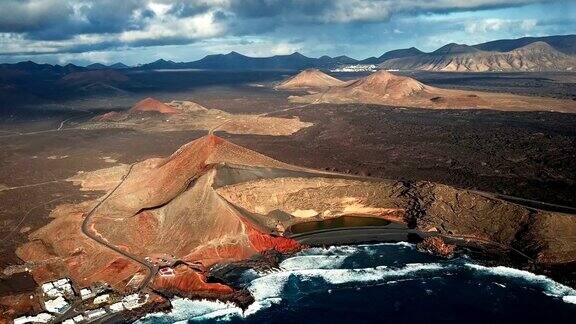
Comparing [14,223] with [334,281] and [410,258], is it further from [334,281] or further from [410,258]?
[410,258]

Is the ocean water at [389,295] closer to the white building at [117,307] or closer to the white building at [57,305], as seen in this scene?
the white building at [117,307]

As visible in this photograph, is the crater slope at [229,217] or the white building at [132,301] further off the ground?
the crater slope at [229,217]

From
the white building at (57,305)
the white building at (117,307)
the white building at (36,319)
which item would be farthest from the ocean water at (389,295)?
the white building at (36,319)

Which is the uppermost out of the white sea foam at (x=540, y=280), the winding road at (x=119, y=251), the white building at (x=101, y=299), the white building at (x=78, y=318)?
the winding road at (x=119, y=251)

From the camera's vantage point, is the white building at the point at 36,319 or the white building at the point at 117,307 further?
the white building at the point at 117,307

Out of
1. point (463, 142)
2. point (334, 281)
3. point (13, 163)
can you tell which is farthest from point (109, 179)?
point (463, 142)

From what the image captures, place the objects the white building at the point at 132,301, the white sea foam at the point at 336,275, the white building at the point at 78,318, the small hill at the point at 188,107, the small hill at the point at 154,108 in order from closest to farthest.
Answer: the white building at the point at 78,318 → the white building at the point at 132,301 → the white sea foam at the point at 336,275 → the small hill at the point at 154,108 → the small hill at the point at 188,107

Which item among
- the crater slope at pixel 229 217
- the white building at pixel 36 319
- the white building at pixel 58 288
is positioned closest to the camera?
the white building at pixel 36 319
